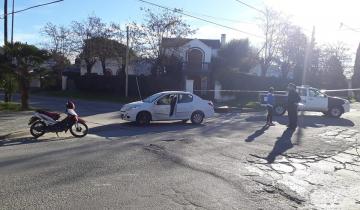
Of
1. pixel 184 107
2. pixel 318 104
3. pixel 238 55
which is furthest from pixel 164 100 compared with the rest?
pixel 238 55

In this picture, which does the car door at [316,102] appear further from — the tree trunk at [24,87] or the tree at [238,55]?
the tree at [238,55]

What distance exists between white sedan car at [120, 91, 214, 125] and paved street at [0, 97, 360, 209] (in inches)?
102

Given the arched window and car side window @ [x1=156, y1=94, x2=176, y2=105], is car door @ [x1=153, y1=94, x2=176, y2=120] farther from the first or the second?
the arched window

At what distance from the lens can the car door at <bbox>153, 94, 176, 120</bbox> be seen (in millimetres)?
19312

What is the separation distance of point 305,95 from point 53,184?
19732 millimetres

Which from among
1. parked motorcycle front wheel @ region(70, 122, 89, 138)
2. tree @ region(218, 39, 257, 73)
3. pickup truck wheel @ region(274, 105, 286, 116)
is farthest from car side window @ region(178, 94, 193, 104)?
tree @ region(218, 39, 257, 73)

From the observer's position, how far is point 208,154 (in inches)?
471

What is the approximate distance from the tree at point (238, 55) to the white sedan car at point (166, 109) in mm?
35724

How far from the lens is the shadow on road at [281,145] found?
11883mm

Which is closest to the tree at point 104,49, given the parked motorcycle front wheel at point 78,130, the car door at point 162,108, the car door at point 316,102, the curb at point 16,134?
the car door at point 316,102

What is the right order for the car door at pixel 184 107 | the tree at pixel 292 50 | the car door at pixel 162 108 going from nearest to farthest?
the car door at pixel 162 108
the car door at pixel 184 107
the tree at pixel 292 50

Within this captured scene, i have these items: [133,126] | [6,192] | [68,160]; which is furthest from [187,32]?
[6,192]

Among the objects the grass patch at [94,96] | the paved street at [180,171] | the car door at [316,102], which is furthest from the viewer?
the grass patch at [94,96]

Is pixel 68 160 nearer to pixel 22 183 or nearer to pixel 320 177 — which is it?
pixel 22 183
